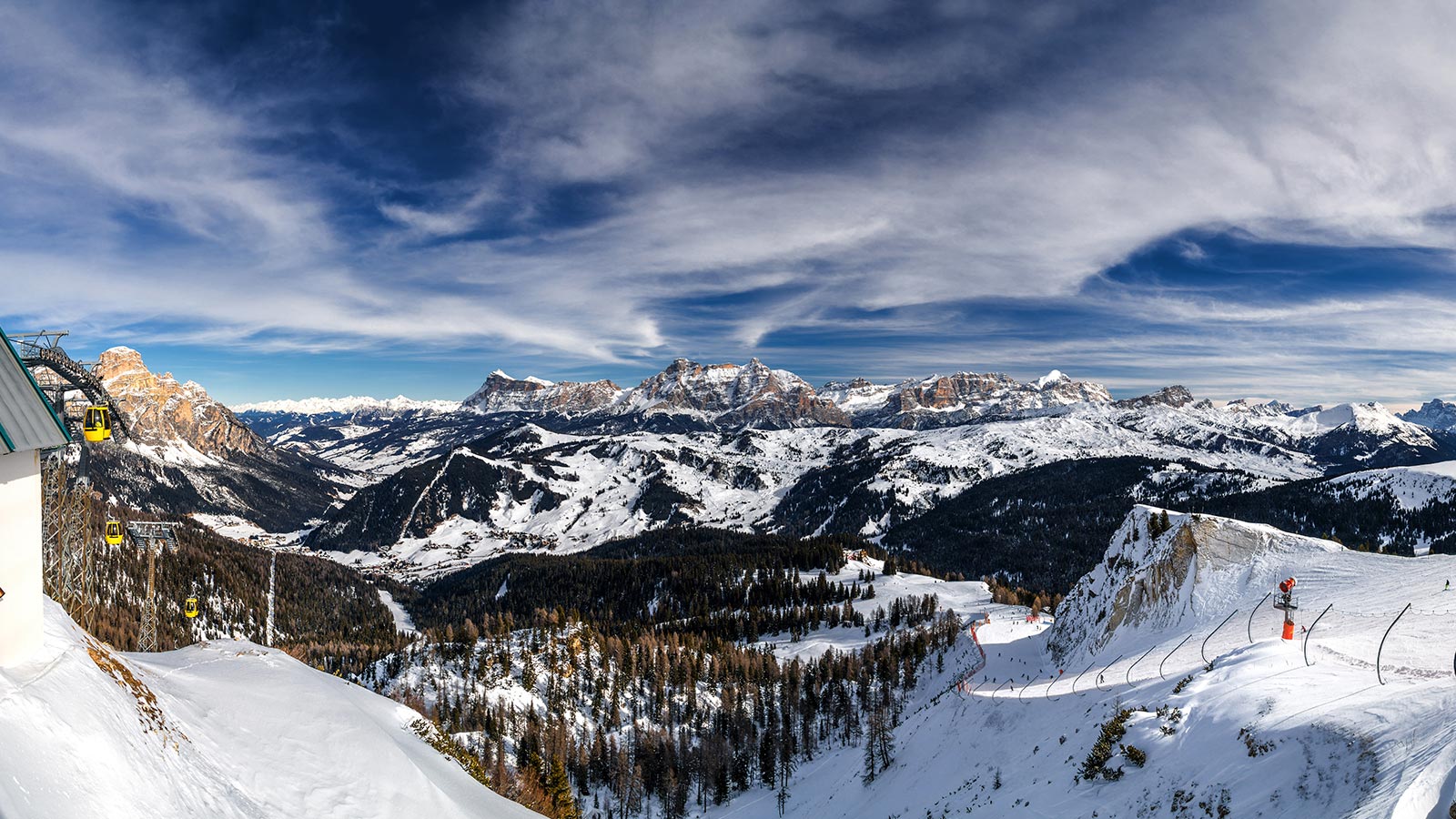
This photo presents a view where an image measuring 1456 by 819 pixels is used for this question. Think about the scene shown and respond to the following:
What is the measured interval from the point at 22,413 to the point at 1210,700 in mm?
40087

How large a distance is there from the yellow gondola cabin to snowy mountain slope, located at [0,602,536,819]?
9958 mm

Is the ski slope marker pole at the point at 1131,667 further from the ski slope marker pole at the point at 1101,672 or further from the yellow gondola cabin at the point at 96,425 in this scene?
the yellow gondola cabin at the point at 96,425

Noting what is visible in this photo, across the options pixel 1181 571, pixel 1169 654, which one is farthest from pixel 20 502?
pixel 1181 571

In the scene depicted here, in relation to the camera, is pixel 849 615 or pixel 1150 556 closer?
pixel 1150 556

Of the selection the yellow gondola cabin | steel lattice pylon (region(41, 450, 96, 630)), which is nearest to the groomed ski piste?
the yellow gondola cabin

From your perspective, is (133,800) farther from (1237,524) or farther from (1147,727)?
(1237,524)

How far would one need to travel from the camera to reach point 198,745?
15.3m

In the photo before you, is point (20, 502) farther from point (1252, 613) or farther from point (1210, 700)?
point (1252, 613)

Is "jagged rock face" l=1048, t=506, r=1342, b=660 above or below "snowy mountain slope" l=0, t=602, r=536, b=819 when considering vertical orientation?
below

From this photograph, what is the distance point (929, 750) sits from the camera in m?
56.6

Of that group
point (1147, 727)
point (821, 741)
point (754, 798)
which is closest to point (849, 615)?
point (821, 741)

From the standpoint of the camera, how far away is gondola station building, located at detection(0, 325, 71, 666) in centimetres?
1320

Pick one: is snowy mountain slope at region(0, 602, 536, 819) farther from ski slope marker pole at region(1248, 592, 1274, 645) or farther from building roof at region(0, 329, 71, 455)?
ski slope marker pole at region(1248, 592, 1274, 645)

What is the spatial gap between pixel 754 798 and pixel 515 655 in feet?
234
